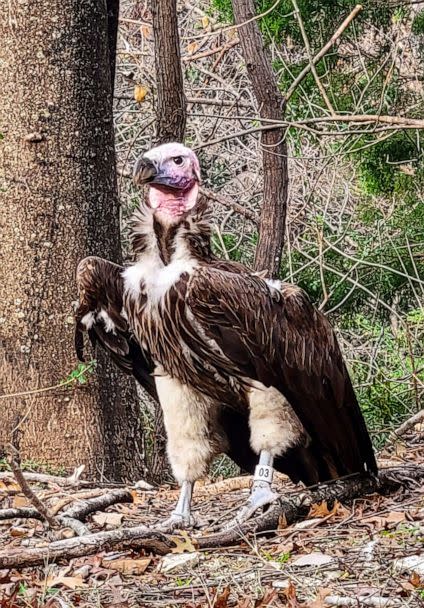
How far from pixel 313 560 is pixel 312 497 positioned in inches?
33.8

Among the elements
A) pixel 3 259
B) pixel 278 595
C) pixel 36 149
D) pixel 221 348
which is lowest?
pixel 278 595

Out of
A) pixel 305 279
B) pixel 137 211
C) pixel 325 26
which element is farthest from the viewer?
pixel 305 279

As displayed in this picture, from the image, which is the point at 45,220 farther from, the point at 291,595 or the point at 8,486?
the point at 291,595

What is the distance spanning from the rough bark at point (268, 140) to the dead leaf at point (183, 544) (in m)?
3.41

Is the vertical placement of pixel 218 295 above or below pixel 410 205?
below

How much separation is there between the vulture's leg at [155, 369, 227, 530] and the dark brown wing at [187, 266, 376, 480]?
34 cm

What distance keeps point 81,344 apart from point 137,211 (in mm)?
683

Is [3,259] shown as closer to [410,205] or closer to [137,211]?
[137,211]

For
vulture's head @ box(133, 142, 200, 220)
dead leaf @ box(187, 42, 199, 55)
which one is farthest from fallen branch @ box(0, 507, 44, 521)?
dead leaf @ box(187, 42, 199, 55)

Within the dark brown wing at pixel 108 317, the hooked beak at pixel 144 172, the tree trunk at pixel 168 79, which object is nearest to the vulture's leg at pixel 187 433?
the dark brown wing at pixel 108 317

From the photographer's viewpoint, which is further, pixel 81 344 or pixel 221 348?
pixel 81 344

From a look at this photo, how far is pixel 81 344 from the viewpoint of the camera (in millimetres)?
4750

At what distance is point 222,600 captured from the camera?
318 centimetres

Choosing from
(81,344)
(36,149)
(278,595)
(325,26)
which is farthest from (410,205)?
(278,595)
